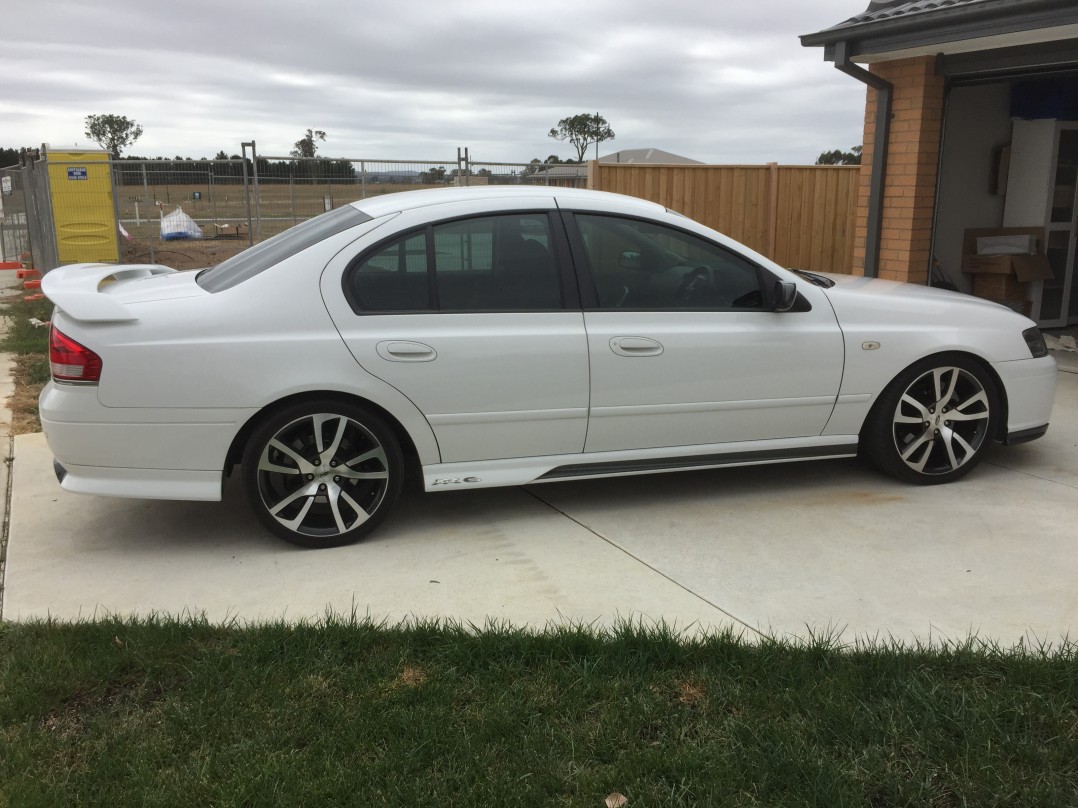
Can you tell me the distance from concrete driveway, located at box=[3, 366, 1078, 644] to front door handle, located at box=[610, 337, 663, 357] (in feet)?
2.84

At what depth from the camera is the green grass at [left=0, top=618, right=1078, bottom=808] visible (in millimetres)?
2611

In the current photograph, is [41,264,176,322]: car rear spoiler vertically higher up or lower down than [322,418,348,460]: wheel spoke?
higher up

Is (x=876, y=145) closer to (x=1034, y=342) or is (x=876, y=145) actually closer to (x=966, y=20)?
(x=966, y=20)

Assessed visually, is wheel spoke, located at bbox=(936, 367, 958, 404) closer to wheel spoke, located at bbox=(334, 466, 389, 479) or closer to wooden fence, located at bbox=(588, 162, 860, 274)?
wheel spoke, located at bbox=(334, 466, 389, 479)

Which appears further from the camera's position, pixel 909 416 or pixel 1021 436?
pixel 1021 436

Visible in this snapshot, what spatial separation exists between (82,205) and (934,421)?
531 inches

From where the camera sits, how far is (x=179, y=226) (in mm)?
18531

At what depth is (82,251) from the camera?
47.8 feet

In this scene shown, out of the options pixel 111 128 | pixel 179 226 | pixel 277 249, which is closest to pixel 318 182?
pixel 179 226

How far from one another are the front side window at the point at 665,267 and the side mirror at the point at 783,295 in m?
0.09

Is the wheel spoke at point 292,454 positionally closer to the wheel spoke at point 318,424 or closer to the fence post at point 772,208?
the wheel spoke at point 318,424

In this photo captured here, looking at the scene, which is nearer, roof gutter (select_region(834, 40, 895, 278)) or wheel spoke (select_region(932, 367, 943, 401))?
wheel spoke (select_region(932, 367, 943, 401))

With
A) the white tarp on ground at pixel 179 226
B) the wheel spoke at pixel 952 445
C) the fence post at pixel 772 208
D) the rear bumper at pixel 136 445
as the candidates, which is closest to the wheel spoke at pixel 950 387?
the wheel spoke at pixel 952 445

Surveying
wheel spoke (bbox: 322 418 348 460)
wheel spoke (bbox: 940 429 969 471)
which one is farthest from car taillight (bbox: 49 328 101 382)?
wheel spoke (bbox: 940 429 969 471)
